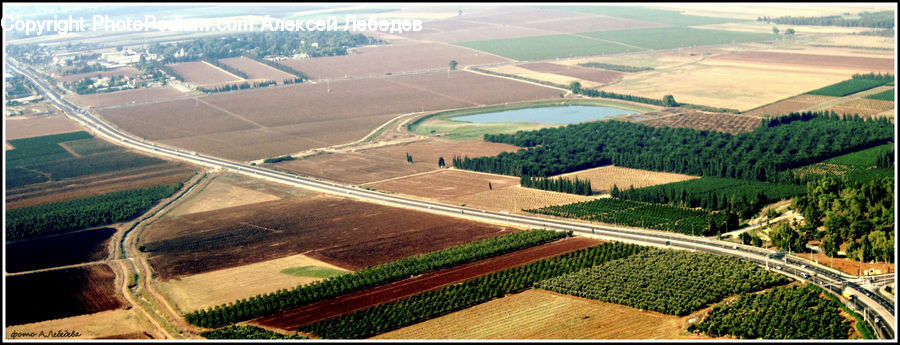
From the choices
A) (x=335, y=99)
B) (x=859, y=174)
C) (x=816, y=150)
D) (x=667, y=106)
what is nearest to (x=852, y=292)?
(x=859, y=174)

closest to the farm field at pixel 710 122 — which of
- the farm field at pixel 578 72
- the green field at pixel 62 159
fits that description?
the farm field at pixel 578 72

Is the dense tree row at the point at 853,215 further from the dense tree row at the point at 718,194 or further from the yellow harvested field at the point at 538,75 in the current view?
the yellow harvested field at the point at 538,75

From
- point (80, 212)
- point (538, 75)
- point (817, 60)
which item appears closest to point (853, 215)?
point (80, 212)

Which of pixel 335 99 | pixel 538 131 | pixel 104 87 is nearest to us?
pixel 538 131

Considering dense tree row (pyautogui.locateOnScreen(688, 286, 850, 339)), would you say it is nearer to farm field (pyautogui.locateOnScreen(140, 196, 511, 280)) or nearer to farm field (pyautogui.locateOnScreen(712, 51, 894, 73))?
farm field (pyautogui.locateOnScreen(140, 196, 511, 280))

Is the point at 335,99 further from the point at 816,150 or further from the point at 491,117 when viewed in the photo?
the point at 816,150
